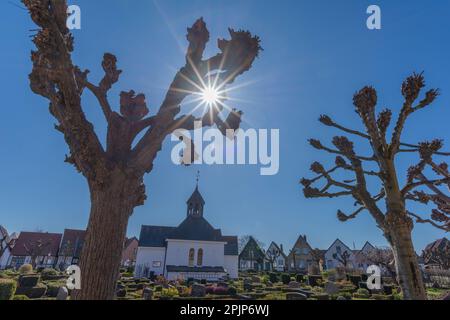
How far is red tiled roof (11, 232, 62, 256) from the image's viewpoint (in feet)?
150

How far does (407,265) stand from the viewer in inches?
173

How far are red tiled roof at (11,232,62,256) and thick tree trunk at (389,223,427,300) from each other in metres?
54.3

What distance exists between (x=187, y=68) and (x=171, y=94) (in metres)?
0.78

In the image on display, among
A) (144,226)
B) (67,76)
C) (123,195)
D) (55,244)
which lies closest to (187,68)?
(67,76)

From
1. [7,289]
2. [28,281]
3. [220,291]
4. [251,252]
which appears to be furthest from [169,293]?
[251,252]

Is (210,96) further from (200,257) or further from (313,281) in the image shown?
(200,257)

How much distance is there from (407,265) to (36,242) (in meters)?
57.1

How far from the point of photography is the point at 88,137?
4207 millimetres

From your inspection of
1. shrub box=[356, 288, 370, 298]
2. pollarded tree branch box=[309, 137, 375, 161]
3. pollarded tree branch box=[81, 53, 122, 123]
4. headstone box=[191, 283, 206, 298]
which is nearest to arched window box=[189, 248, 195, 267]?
headstone box=[191, 283, 206, 298]

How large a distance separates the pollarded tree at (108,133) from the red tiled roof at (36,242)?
5151 cm

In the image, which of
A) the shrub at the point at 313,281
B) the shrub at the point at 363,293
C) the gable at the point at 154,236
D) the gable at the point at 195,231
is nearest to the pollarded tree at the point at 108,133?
the shrub at the point at 363,293

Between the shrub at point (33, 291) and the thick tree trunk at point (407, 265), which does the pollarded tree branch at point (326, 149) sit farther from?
the shrub at point (33, 291)
